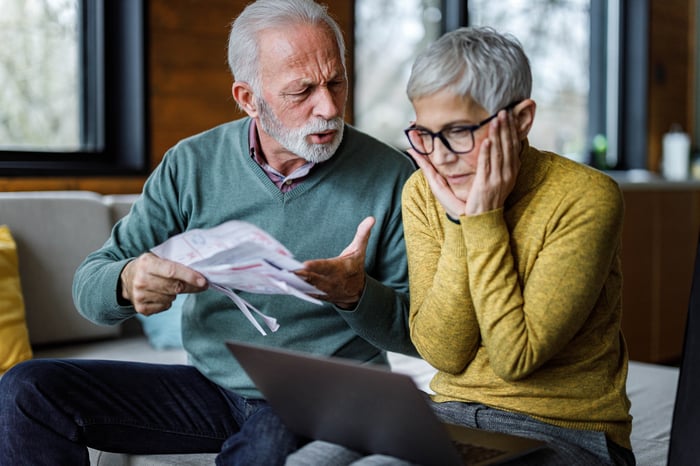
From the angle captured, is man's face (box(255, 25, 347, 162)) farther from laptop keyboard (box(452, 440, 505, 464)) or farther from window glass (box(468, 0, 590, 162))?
window glass (box(468, 0, 590, 162))

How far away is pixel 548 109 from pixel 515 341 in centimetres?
391

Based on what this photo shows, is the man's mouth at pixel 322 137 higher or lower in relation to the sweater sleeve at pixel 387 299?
higher

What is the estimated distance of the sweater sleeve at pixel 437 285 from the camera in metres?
1.42

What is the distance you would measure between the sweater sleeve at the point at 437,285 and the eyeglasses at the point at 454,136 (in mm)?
120

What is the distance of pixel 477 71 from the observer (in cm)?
136

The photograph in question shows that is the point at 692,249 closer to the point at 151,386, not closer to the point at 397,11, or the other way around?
the point at 397,11

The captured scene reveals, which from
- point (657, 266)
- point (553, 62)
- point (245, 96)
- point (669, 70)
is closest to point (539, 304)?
point (245, 96)

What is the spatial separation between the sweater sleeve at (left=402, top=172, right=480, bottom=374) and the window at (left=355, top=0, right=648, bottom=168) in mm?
2564

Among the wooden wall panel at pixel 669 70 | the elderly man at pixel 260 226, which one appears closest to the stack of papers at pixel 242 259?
the elderly man at pixel 260 226

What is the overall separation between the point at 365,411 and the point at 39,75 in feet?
7.54

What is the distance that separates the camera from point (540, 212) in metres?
1.42

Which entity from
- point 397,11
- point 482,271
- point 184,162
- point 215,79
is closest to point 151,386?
point 184,162

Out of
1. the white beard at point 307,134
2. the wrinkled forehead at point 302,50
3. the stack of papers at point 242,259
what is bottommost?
the stack of papers at point 242,259

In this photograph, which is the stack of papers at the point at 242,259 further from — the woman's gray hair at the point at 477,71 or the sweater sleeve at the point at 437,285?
the woman's gray hair at the point at 477,71
